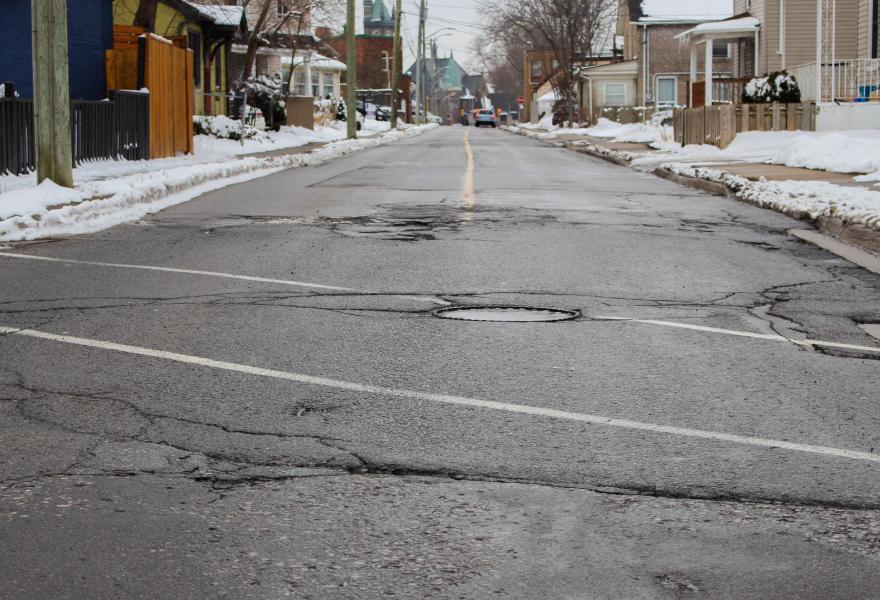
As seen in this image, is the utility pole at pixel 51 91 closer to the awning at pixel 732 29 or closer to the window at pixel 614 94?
the awning at pixel 732 29

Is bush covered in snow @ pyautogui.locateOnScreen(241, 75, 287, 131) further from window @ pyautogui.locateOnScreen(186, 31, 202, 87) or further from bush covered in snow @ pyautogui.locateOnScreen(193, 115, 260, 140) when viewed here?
bush covered in snow @ pyautogui.locateOnScreen(193, 115, 260, 140)

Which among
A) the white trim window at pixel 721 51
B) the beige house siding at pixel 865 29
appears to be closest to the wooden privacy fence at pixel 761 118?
the beige house siding at pixel 865 29

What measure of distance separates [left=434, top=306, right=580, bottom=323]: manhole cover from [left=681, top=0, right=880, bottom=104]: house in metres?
23.1

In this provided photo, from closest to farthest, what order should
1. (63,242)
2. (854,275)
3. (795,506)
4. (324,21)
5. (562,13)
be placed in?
1. (795,506)
2. (854,275)
3. (63,242)
4. (324,21)
5. (562,13)

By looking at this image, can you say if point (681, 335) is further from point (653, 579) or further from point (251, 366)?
point (653, 579)

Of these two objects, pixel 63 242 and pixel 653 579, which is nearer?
pixel 653 579

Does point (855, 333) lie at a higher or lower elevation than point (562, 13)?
lower

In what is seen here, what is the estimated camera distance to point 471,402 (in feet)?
19.1

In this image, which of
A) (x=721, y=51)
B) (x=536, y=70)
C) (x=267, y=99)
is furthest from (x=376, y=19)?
(x=267, y=99)

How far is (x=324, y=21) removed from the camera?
4997cm

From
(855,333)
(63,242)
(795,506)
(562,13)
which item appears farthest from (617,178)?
(562,13)

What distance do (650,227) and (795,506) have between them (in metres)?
9.70

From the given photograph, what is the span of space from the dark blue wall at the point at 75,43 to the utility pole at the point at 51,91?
10.8 meters

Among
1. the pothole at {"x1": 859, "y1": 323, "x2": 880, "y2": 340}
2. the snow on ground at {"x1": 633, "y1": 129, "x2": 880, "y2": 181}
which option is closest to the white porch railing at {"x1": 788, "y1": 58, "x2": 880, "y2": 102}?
the snow on ground at {"x1": 633, "y1": 129, "x2": 880, "y2": 181}
